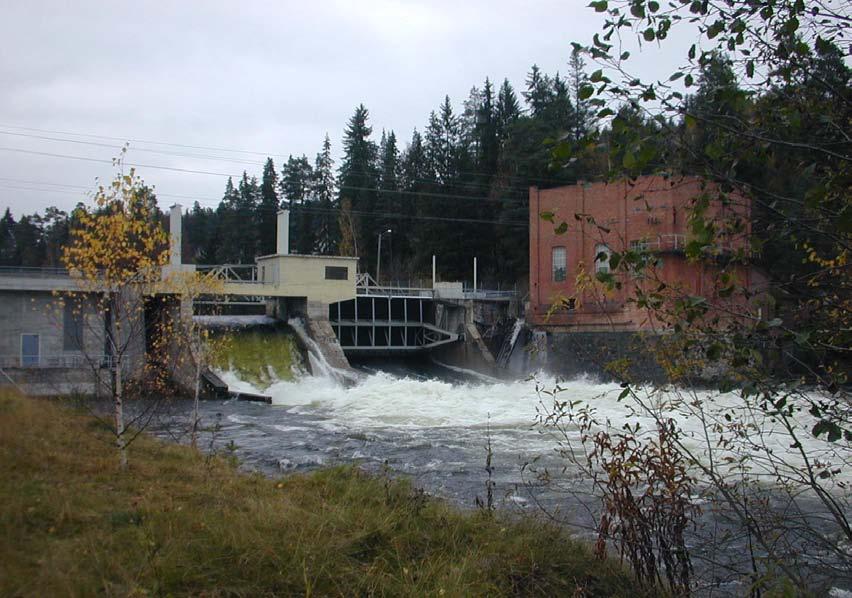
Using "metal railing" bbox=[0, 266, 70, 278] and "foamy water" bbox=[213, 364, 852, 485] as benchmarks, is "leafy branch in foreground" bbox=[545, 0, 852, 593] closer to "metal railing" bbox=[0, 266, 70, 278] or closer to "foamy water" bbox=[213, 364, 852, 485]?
"foamy water" bbox=[213, 364, 852, 485]

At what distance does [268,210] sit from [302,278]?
35.6m

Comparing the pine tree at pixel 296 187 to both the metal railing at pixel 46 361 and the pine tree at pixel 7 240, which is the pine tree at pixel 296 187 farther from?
the metal railing at pixel 46 361

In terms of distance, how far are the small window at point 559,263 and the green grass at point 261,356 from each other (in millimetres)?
15839

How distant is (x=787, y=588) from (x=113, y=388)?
9271mm

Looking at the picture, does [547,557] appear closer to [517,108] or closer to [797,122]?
[797,122]

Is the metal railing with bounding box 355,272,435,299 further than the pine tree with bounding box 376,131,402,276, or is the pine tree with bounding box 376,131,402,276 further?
the pine tree with bounding box 376,131,402,276

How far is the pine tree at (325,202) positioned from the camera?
225 ft

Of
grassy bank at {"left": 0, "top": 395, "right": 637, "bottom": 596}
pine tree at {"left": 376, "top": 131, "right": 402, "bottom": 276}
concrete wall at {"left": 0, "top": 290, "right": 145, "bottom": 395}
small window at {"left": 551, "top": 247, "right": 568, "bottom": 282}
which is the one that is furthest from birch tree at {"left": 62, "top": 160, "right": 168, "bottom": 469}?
pine tree at {"left": 376, "top": 131, "right": 402, "bottom": 276}

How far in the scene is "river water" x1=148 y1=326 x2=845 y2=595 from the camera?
10055 mm

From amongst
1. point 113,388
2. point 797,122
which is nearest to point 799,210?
point 797,122

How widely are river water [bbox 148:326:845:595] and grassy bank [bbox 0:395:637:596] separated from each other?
75 centimetres

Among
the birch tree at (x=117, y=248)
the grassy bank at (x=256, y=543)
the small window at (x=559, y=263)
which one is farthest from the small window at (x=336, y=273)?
the grassy bank at (x=256, y=543)

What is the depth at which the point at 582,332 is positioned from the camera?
37875 mm

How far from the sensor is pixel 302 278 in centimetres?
3612
